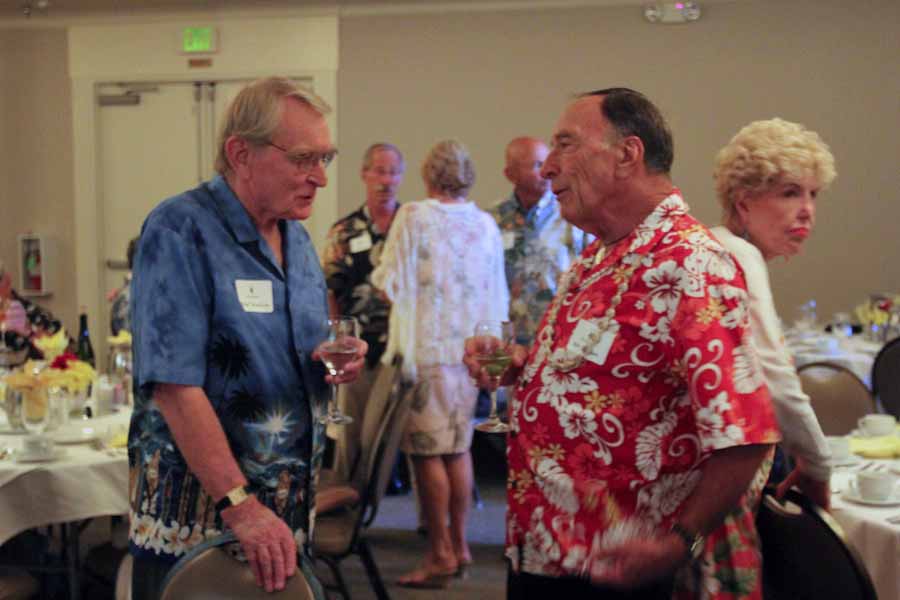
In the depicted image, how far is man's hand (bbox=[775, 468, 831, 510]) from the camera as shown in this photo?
2051 millimetres

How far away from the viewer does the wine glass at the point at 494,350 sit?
2.11 meters

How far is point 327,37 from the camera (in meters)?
8.23

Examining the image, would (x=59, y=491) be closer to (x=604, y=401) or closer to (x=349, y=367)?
(x=349, y=367)

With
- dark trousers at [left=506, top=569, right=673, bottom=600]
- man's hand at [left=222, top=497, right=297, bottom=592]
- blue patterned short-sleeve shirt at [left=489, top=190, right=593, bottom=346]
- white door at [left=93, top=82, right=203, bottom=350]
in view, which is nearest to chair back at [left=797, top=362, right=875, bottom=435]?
blue patterned short-sleeve shirt at [left=489, top=190, right=593, bottom=346]

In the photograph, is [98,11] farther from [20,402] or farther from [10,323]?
[20,402]

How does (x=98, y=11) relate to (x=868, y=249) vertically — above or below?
above

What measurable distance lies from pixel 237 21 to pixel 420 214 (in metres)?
4.61

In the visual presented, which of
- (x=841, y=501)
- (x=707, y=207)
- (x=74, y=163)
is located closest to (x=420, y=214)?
(x=841, y=501)

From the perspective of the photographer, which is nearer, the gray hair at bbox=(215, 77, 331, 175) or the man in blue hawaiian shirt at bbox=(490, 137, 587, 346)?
the gray hair at bbox=(215, 77, 331, 175)

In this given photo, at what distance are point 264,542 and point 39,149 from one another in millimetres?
7923

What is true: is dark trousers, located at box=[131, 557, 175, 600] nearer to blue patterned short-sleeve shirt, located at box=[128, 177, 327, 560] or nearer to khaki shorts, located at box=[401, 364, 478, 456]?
blue patterned short-sleeve shirt, located at box=[128, 177, 327, 560]

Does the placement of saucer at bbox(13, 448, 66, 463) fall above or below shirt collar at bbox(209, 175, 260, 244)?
below

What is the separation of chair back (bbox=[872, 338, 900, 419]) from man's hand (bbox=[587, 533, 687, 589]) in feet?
11.0

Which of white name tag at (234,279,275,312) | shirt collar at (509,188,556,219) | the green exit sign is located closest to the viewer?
white name tag at (234,279,275,312)
